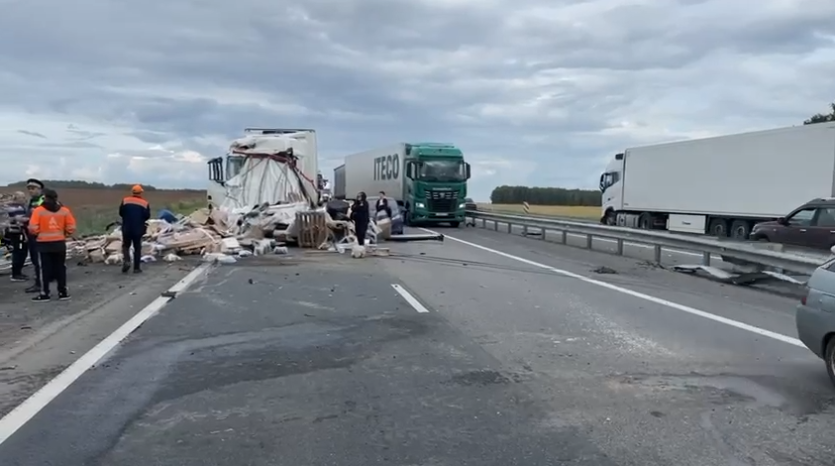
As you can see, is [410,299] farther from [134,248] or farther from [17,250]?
[17,250]

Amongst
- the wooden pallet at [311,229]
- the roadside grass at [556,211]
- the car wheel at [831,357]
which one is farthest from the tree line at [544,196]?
the car wheel at [831,357]

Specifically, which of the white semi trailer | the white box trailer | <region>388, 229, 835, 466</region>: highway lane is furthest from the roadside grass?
<region>388, 229, 835, 466</region>: highway lane

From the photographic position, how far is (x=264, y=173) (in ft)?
80.3

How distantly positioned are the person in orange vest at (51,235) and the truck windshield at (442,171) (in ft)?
75.6

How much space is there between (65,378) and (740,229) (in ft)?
83.4

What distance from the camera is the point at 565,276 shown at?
15.0 m

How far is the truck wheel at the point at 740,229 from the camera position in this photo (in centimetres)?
2669

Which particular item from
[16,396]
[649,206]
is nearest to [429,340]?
[16,396]

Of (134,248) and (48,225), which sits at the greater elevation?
(48,225)

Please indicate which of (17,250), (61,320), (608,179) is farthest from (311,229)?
(608,179)

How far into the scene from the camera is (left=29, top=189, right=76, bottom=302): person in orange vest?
11.0m

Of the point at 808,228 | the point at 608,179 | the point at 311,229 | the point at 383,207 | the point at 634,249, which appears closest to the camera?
the point at 808,228

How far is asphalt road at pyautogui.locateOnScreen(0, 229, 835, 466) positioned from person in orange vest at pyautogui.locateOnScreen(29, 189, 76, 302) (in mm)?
2057

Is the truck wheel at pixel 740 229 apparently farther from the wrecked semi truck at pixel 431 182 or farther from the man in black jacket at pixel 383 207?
the man in black jacket at pixel 383 207
